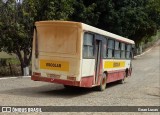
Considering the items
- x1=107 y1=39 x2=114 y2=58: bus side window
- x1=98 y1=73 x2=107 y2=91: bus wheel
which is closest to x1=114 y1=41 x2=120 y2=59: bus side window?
x1=107 y1=39 x2=114 y2=58: bus side window

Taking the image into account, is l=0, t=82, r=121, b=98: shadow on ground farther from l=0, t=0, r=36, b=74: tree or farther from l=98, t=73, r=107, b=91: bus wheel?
l=0, t=0, r=36, b=74: tree

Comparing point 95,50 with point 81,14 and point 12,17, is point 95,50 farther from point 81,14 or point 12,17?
point 81,14

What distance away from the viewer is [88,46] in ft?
51.4

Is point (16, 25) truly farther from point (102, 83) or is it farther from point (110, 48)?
point (102, 83)

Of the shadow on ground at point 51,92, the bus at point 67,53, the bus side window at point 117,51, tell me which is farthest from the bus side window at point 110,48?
the shadow on ground at point 51,92

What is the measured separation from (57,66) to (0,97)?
2680 millimetres

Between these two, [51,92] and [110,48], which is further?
[110,48]

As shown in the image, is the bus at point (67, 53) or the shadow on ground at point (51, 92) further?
the shadow on ground at point (51, 92)

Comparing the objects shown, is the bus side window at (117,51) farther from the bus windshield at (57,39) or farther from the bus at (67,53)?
the bus windshield at (57,39)

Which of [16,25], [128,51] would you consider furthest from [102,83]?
[16,25]

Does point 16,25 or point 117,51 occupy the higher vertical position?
point 16,25

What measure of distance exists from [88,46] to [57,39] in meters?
1.27

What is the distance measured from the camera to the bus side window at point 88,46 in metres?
15.3

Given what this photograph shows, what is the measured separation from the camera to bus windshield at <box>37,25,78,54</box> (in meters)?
15.0
